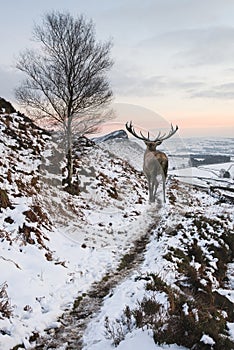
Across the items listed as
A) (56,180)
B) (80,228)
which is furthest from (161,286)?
(56,180)

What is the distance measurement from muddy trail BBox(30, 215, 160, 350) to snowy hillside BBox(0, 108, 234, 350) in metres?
0.02

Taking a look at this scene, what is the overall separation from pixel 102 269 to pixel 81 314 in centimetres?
240

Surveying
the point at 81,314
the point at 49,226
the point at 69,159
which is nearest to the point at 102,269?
the point at 81,314

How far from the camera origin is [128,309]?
18.2 feet

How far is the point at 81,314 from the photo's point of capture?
5.97 m

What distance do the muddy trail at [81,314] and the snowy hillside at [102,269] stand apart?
19 mm

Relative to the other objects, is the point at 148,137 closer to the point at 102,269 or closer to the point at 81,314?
the point at 102,269

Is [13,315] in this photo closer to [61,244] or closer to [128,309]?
[128,309]

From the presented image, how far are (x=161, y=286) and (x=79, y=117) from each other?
37.5 ft

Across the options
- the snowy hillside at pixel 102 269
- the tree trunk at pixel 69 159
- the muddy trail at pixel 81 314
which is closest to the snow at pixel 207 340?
the snowy hillside at pixel 102 269

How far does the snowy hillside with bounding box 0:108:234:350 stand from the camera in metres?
4.97

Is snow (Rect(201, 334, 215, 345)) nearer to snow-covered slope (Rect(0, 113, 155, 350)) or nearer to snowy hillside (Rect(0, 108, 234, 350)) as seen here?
snowy hillside (Rect(0, 108, 234, 350))

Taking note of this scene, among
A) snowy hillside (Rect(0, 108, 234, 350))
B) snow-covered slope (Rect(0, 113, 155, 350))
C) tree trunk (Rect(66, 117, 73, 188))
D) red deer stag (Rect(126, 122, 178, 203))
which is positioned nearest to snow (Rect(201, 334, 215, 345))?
snowy hillside (Rect(0, 108, 234, 350))

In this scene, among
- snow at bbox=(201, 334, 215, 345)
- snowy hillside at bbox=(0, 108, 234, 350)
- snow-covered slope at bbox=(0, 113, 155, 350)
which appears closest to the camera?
snow at bbox=(201, 334, 215, 345)
